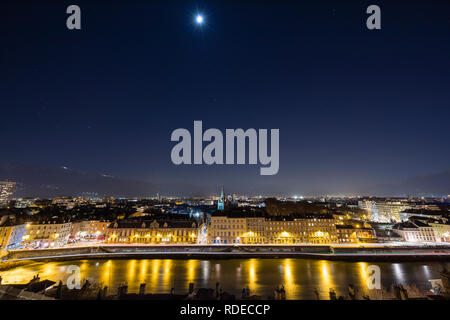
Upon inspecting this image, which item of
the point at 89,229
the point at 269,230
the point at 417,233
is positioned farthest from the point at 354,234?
the point at 89,229

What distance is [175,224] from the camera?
4009 cm

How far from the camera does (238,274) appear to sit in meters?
26.8

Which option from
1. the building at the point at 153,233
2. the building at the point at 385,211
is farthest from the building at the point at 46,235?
the building at the point at 385,211

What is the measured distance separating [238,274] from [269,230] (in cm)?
1528

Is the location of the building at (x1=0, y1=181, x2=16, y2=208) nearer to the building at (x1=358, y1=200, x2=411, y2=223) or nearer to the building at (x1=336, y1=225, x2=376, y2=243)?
the building at (x1=336, y1=225, x2=376, y2=243)

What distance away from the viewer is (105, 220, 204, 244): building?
3800cm

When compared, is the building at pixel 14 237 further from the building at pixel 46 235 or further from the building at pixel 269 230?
the building at pixel 269 230

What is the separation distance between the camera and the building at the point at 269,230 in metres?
39.3

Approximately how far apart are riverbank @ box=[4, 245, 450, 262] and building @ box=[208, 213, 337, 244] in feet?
11.3

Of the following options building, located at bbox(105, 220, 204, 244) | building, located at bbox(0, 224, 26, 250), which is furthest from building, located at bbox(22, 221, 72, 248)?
building, located at bbox(105, 220, 204, 244)

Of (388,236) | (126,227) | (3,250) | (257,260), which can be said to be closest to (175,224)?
(126,227)
